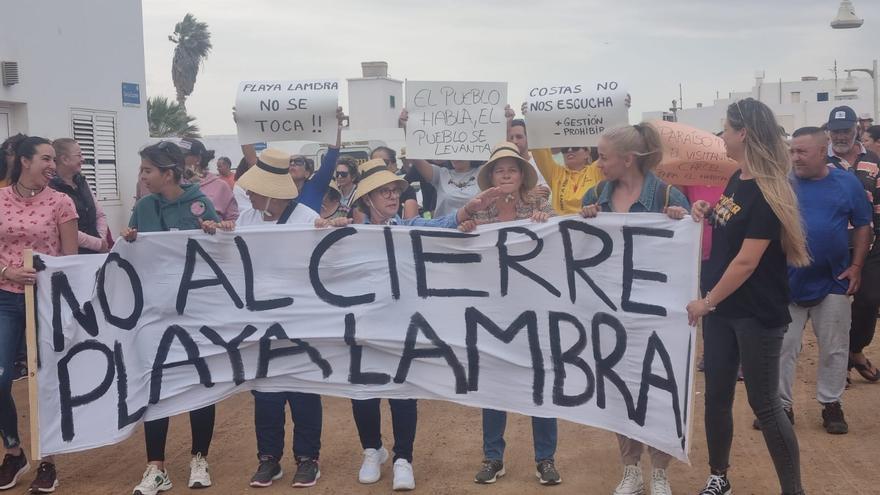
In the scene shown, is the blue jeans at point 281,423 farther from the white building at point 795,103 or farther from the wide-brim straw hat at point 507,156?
the white building at point 795,103

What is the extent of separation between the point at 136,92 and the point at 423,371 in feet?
43.0

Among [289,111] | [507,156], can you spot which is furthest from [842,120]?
[289,111]

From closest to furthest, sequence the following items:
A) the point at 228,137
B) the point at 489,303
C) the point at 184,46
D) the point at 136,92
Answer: the point at 489,303 < the point at 136,92 < the point at 228,137 < the point at 184,46

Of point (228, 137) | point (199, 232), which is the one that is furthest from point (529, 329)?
point (228, 137)

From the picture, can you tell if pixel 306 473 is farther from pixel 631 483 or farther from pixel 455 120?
pixel 455 120

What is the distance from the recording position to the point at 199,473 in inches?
217

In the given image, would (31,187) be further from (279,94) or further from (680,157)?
(680,157)

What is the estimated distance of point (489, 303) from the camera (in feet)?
17.9

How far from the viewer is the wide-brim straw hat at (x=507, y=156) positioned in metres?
5.47

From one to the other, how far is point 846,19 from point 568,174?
54.6ft

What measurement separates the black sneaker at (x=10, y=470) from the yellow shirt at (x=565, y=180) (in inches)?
153

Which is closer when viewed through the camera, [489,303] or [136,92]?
[489,303]

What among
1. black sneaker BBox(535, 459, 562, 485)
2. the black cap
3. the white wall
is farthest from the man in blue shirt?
the white wall

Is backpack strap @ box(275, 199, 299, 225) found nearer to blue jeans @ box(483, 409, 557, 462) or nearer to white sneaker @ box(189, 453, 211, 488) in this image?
white sneaker @ box(189, 453, 211, 488)
